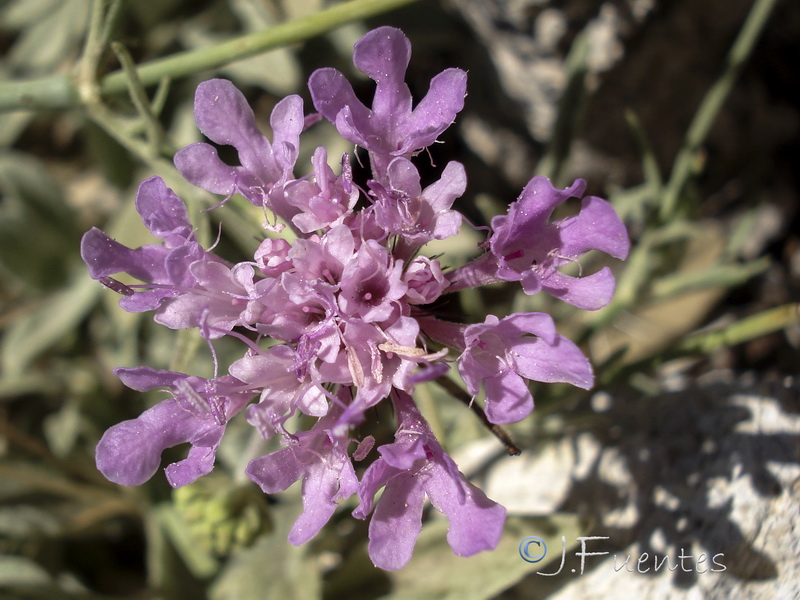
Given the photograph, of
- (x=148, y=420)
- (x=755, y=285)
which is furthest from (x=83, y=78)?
(x=755, y=285)

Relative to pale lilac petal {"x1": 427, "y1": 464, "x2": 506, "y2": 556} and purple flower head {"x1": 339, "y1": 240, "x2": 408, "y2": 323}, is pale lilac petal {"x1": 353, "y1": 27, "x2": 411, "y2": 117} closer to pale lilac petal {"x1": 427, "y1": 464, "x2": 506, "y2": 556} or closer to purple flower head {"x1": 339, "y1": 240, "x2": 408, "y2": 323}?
purple flower head {"x1": 339, "y1": 240, "x2": 408, "y2": 323}

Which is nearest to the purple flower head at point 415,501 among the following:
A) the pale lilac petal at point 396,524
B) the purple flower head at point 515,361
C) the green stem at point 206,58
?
the pale lilac petal at point 396,524

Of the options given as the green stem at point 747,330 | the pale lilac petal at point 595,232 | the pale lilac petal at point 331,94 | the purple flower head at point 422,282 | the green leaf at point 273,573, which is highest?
the pale lilac petal at point 331,94

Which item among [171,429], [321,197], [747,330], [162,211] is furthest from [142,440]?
[747,330]

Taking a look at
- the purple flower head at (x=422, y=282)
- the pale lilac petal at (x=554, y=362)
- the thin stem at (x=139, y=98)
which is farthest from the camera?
the thin stem at (x=139, y=98)

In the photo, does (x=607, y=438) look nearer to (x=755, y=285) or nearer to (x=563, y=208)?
(x=563, y=208)

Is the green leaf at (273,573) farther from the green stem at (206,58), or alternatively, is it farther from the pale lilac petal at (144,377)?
the green stem at (206,58)

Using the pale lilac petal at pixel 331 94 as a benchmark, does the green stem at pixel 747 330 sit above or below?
below
